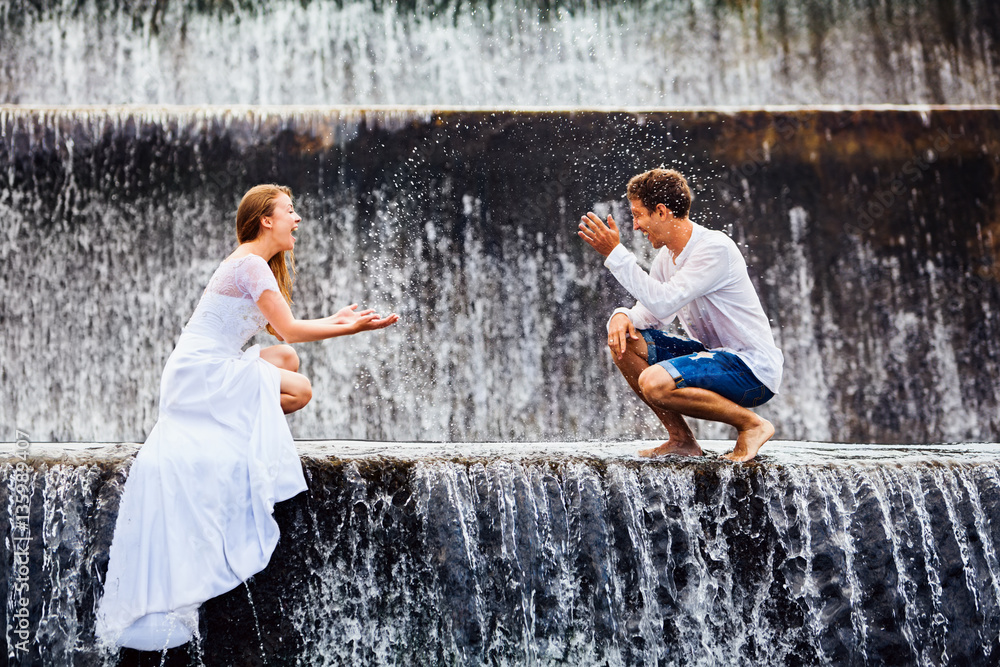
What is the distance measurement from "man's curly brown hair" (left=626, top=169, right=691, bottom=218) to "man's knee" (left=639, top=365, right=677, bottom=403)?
589mm

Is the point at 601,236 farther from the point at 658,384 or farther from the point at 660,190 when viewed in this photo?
the point at 658,384

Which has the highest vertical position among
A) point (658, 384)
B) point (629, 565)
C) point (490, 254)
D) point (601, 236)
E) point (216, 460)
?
point (490, 254)

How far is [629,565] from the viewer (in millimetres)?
3049

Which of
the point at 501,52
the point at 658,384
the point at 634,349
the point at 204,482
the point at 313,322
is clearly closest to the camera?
the point at 204,482

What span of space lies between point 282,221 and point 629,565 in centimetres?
171

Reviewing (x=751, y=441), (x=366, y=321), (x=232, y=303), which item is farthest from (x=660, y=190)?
(x=232, y=303)

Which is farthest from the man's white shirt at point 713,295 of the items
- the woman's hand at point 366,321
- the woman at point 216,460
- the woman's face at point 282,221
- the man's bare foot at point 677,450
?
the woman's face at point 282,221

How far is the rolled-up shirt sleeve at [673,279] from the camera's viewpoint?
3.07m

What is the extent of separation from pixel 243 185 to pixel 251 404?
117 inches

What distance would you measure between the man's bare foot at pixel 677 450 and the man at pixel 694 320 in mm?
181

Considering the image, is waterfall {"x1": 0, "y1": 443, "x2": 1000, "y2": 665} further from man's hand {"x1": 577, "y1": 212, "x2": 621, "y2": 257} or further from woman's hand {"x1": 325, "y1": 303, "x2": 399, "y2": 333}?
man's hand {"x1": 577, "y1": 212, "x2": 621, "y2": 257}

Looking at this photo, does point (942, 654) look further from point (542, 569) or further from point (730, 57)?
point (730, 57)

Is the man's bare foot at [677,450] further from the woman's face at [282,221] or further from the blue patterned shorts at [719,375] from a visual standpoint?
the woman's face at [282,221]

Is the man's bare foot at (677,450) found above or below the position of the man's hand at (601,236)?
below
